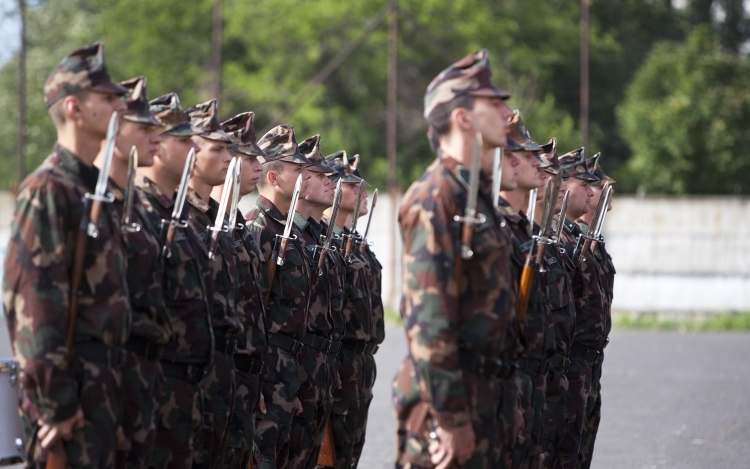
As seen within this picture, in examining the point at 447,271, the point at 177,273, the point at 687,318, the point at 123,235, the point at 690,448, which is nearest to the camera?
the point at 447,271

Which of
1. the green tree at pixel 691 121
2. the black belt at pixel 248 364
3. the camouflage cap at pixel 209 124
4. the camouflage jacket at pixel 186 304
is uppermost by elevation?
the green tree at pixel 691 121

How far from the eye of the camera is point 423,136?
1255 inches

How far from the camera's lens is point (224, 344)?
17.3 ft

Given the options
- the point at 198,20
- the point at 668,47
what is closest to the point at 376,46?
the point at 198,20

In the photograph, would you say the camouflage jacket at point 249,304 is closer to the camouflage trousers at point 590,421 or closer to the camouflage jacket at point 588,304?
the camouflage jacket at point 588,304

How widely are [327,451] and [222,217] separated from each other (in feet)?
7.97

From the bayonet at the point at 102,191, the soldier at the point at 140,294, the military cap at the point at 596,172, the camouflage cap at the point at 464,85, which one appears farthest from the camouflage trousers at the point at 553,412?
the bayonet at the point at 102,191

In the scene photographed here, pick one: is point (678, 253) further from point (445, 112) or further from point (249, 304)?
point (445, 112)

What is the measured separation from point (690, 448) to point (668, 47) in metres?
23.8

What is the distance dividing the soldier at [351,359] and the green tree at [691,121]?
→ 20333 mm

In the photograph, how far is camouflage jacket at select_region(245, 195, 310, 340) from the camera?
6.63m

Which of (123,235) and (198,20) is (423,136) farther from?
(123,235)

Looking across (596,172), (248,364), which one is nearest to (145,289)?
(248,364)

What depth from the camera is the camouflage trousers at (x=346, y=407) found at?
748 centimetres
